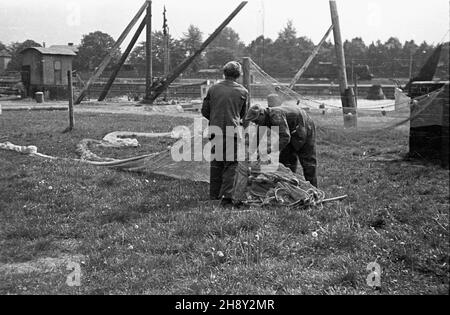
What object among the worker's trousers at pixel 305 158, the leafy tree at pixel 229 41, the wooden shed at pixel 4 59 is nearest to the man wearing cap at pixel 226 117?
the worker's trousers at pixel 305 158

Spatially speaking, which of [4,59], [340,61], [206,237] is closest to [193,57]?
[340,61]

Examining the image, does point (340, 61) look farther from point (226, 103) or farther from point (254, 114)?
point (226, 103)

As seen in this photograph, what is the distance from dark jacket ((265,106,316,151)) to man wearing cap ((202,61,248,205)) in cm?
49

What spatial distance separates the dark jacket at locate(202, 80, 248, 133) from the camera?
840 cm

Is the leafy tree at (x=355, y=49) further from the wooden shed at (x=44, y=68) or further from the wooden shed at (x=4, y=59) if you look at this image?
the wooden shed at (x=44, y=68)

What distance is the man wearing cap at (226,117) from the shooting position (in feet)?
27.5

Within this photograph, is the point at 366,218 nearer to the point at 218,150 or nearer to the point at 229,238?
the point at 229,238

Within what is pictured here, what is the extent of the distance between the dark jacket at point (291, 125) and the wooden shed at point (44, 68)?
39668 mm

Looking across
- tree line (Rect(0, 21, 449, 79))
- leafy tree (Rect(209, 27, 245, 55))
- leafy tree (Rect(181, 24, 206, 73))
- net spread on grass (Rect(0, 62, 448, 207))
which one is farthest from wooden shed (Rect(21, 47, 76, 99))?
leafy tree (Rect(209, 27, 245, 55))

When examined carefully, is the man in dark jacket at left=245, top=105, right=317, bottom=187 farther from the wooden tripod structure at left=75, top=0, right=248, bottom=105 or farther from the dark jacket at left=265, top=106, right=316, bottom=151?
the wooden tripod structure at left=75, top=0, right=248, bottom=105

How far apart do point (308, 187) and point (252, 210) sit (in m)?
1.06

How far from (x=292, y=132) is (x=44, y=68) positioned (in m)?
42.1

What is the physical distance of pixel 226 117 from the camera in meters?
8.39

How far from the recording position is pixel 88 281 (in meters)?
5.36
